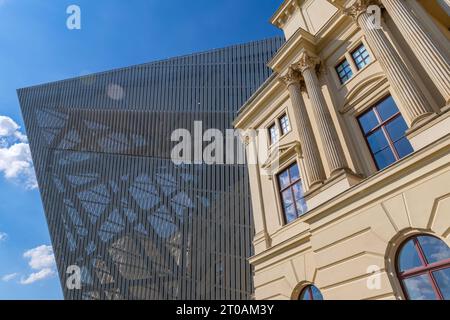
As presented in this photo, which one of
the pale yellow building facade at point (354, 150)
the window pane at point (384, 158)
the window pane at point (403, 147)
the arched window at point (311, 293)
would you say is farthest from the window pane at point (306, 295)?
the window pane at point (403, 147)

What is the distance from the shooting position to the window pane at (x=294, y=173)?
44.6 ft

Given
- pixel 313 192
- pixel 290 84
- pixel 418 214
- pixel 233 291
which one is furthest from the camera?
pixel 233 291

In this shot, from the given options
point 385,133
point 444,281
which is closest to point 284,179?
point 385,133

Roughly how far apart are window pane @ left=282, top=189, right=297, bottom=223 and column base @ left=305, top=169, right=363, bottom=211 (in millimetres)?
2234

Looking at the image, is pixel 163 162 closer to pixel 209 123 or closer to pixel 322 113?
pixel 209 123

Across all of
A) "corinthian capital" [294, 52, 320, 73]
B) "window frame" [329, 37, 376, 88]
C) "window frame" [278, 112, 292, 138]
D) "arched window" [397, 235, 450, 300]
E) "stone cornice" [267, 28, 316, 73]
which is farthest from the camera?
"window frame" [278, 112, 292, 138]

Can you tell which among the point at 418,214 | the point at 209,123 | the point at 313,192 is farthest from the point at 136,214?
the point at 418,214

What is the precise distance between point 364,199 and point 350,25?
8.30m

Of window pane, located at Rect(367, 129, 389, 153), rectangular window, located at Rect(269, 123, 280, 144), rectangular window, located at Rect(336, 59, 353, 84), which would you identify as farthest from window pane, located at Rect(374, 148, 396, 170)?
rectangular window, located at Rect(269, 123, 280, 144)

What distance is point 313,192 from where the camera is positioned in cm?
1108

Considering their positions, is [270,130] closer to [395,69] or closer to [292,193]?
[292,193]

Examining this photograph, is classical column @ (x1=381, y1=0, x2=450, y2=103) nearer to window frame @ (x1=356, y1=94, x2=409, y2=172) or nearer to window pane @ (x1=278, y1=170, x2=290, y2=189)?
window frame @ (x1=356, y1=94, x2=409, y2=172)

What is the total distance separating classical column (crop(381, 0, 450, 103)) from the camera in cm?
839

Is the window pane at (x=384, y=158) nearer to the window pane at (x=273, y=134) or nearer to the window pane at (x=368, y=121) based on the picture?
the window pane at (x=368, y=121)
